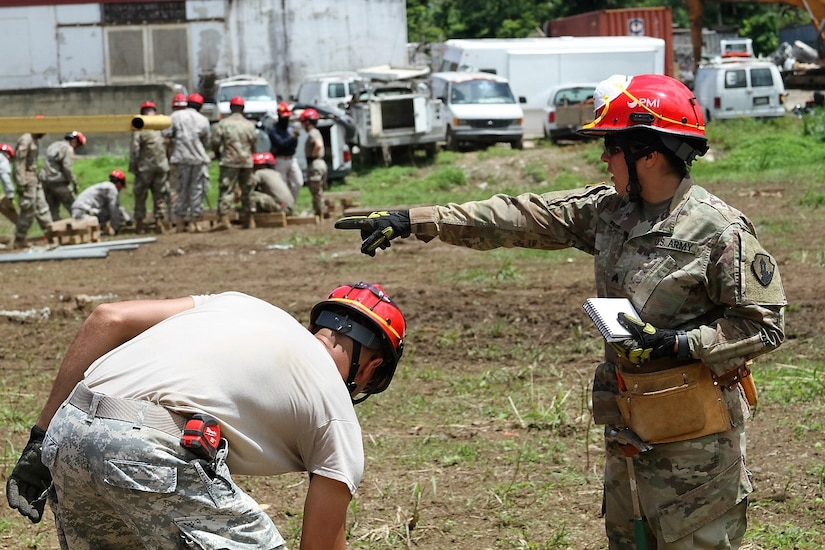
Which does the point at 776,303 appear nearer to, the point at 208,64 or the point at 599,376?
the point at 599,376

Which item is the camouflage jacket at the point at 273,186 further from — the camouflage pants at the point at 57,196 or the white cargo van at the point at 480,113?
the white cargo van at the point at 480,113

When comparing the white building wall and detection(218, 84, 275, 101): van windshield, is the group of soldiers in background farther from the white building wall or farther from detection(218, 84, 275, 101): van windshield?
the white building wall

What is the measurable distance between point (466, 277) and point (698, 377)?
334 inches

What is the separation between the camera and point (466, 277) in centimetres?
1238

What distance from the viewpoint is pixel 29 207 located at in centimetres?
1752

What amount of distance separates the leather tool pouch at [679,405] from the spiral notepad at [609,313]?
215mm

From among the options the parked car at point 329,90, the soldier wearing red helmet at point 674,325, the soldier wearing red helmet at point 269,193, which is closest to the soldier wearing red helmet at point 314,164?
the soldier wearing red helmet at point 269,193

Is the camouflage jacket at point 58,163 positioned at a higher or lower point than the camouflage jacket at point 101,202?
higher

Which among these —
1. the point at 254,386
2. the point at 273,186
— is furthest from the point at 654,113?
the point at 273,186

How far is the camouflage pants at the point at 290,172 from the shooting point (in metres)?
19.2

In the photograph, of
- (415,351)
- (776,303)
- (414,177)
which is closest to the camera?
Answer: (776,303)

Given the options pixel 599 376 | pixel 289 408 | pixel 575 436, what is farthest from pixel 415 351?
pixel 289 408

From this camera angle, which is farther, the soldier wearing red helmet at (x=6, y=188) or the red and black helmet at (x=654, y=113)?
the soldier wearing red helmet at (x=6, y=188)

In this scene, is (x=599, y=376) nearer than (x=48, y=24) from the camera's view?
Yes
